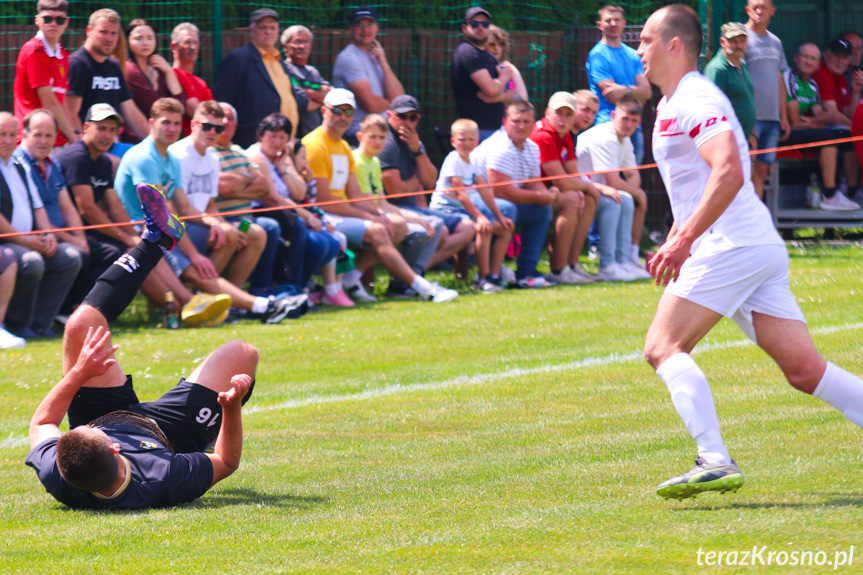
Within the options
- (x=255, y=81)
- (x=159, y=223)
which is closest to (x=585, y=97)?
(x=255, y=81)

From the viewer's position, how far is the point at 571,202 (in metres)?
12.9

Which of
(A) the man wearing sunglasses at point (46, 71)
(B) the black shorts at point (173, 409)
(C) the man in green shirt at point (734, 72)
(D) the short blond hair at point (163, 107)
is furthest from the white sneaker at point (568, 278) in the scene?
(B) the black shorts at point (173, 409)

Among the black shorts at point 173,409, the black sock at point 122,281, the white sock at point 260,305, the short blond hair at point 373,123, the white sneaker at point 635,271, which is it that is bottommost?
the white sneaker at point 635,271

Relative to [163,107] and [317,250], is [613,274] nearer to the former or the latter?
[317,250]

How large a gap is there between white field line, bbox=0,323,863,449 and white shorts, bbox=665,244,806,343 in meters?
3.39

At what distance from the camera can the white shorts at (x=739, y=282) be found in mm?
4480

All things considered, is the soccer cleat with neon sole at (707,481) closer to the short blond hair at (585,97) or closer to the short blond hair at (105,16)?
the short blond hair at (105,16)

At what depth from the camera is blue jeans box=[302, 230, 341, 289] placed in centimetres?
1113

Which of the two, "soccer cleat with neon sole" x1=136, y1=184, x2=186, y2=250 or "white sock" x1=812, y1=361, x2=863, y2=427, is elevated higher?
"soccer cleat with neon sole" x1=136, y1=184, x2=186, y2=250

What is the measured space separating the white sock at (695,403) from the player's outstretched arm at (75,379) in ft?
7.66

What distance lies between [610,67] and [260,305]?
19.8 feet

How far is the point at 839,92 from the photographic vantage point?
607 inches

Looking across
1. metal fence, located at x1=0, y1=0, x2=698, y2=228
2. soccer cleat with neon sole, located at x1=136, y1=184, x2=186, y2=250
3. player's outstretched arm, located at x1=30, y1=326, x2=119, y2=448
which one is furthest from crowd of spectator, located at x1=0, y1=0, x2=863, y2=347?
player's outstretched arm, located at x1=30, y1=326, x2=119, y2=448

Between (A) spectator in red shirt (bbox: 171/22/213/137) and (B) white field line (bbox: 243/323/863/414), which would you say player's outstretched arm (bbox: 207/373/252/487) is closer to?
(B) white field line (bbox: 243/323/863/414)
